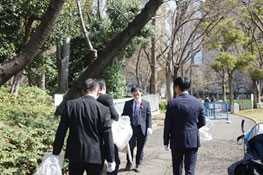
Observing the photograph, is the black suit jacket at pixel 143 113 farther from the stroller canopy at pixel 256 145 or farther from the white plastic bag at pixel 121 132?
the stroller canopy at pixel 256 145

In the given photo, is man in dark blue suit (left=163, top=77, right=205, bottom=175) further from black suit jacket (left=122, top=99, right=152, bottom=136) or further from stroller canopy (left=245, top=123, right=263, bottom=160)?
black suit jacket (left=122, top=99, right=152, bottom=136)

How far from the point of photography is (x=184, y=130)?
4.00 metres

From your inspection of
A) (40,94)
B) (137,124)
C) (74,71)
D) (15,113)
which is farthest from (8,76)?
(74,71)

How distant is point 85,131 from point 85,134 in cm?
3

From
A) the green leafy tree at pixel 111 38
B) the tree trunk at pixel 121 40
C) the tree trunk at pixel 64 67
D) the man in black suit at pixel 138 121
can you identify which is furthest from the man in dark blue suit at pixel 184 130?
the tree trunk at pixel 64 67

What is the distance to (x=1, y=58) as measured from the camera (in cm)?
1088

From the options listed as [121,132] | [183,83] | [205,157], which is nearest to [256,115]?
[205,157]

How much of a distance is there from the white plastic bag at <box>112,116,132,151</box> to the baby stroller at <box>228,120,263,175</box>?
5.98ft

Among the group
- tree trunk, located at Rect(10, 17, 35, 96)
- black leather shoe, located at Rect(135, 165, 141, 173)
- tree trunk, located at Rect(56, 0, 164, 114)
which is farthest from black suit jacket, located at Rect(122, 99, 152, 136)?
tree trunk, located at Rect(10, 17, 35, 96)

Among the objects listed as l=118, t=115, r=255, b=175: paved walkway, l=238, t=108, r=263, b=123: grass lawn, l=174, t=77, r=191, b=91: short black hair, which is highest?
l=174, t=77, r=191, b=91: short black hair

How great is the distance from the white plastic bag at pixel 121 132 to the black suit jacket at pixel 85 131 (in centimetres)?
114

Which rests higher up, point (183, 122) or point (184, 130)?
point (183, 122)

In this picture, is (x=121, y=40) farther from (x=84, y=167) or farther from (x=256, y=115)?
(x=256, y=115)

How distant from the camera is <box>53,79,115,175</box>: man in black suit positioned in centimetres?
310
